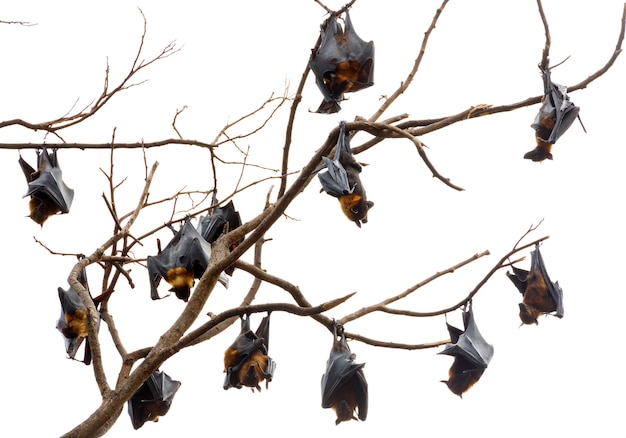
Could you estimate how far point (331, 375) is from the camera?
16.6 ft

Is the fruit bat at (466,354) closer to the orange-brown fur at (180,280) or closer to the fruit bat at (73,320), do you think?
the orange-brown fur at (180,280)

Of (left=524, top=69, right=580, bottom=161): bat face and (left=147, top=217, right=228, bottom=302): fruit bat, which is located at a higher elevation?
(left=524, top=69, right=580, bottom=161): bat face

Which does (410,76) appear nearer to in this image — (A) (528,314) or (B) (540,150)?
(B) (540,150)

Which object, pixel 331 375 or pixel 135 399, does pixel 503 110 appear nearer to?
pixel 331 375

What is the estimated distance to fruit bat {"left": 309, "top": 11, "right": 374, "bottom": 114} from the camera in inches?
222

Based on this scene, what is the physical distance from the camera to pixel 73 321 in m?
5.88

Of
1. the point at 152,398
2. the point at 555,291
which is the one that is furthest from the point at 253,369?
the point at 555,291

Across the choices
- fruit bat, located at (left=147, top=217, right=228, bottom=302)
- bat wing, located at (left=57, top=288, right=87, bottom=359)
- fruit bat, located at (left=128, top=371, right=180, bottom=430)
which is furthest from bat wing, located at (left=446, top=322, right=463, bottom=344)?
bat wing, located at (left=57, top=288, right=87, bottom=359)

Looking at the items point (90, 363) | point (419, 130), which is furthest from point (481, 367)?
point (90, 363)

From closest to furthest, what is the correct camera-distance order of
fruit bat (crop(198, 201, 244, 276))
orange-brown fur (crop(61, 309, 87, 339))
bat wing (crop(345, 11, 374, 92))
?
bat wing (crop(345, 11, 374, 92)) → orange-brown fur (crop(61, 309, 87, 339)) → fruit bat (crop(198, 201, 244, 276))

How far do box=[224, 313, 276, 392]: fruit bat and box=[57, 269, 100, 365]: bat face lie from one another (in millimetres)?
968

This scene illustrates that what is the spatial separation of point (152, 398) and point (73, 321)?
0.77 meters

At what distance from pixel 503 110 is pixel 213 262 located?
2196 mm

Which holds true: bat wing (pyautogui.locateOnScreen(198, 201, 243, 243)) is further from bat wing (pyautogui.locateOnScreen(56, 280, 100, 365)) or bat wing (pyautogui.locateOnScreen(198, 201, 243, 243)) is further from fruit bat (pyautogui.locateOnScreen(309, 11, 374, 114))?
fruit bat (pyautogui.locateOnScreen(309, 11, 374, 114))
